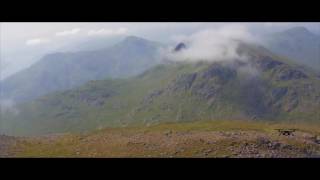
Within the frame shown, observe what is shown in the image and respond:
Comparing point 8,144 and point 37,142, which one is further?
point 37,142
